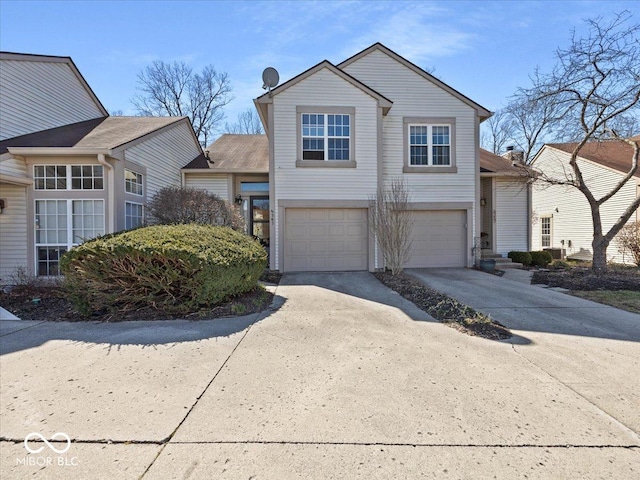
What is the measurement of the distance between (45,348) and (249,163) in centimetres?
962

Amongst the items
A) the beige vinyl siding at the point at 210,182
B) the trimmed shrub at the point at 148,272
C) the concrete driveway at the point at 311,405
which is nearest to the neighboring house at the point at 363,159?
the beige vinyl siding at the point at 210,182

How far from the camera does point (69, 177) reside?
8.55 m

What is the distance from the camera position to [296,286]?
8547 mm

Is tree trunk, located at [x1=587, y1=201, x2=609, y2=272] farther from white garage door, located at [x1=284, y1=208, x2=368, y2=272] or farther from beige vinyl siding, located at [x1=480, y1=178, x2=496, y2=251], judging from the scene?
white garage door, located at [x1=284, y1=208, x2=368, y2=272]

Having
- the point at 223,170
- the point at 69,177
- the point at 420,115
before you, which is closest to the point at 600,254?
the point at 420,115

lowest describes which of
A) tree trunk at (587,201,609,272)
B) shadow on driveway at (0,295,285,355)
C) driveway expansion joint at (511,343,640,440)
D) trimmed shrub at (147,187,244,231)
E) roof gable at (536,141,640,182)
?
driveway expansion joint at (511,343,640,440)

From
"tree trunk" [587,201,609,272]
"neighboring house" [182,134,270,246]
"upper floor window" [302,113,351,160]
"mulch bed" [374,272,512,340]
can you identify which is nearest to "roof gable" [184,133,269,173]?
"neighboring house" [182,134,270,246]

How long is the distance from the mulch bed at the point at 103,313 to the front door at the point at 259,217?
5695 millimetres

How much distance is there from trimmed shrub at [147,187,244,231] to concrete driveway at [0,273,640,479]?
4.40 m

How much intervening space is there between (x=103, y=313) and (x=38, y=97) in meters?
8.96

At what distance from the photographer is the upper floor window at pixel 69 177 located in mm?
8531

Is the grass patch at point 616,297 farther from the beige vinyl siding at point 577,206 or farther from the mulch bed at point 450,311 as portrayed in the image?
the beige vinyl siding at point 577,206

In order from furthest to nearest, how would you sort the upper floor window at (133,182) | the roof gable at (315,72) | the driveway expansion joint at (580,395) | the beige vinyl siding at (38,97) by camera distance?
the roof gable at (315,72) < the beige vinyl siding at (38,97) < the upper floor window at (133,182) < the driveway expansion joint at (580,395)

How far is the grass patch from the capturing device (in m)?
6.46
